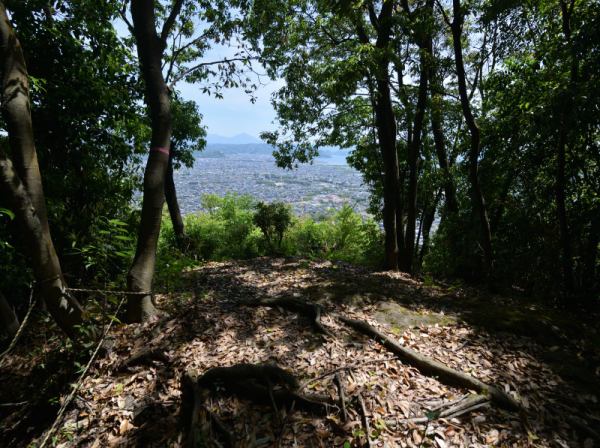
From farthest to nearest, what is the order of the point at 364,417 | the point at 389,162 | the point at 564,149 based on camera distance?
the point at 389,162
the point at 564,149
the point at 364,417

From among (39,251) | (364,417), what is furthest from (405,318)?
(39,251)

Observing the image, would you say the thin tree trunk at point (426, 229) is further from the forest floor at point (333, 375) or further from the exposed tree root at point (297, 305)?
the exposed tree root at point (297, 305)

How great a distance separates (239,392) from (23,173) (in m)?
2.93

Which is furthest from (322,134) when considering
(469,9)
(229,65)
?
(469,9)

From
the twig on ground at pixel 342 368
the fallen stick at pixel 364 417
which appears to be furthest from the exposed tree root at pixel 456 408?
the twig on ground at pixel 342 368

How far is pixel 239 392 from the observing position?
2988 mm

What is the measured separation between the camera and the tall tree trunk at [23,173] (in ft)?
9.05

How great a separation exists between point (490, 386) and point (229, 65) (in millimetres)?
9353

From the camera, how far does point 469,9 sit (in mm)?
5430

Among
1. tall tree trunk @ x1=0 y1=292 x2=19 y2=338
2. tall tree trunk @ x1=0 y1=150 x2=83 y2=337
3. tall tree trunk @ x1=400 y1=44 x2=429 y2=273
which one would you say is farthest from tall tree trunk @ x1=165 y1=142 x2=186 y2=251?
tall tree trunk @ x1=400 y1=44 x2=429 y2=273

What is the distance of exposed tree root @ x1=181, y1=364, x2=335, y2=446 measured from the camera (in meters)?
2.64

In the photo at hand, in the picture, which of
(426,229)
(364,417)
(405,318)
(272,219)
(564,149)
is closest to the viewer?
(364,417)

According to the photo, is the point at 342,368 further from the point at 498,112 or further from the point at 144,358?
the point at 498,112

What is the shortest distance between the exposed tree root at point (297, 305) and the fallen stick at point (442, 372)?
65cm
